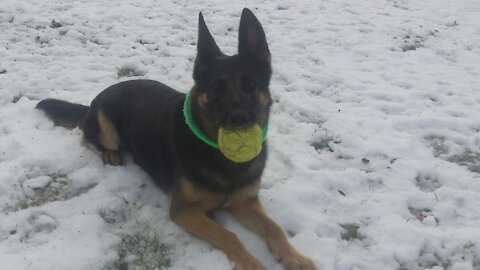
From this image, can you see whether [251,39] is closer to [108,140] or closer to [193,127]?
[193,127]

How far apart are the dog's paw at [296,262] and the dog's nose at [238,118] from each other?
3.38ft

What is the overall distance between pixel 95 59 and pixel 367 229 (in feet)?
15.3

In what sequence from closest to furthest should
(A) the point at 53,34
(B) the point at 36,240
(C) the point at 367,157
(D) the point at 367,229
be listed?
1. (B) the point at 36,240
2. (D) the point at 367,229
3. (C) the point at 367,157
4. (A) the point at 53,34

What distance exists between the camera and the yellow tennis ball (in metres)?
3.67

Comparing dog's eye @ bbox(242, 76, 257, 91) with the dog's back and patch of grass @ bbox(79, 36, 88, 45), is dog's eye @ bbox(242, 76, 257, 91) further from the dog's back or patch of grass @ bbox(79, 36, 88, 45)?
patch of grass @ bbox(79, 36, 88, 45)

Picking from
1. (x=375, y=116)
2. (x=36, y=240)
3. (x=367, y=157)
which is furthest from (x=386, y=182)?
(x=36, y=240)

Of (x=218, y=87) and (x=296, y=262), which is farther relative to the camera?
(x=218, y=87)

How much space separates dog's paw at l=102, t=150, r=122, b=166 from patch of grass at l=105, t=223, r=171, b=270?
3.50 feet

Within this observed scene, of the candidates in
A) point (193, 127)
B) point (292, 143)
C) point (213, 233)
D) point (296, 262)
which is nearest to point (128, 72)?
point (292, 143)

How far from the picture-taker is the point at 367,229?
4.05 metres

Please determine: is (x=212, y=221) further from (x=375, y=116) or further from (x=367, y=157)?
(x=375, y=116)

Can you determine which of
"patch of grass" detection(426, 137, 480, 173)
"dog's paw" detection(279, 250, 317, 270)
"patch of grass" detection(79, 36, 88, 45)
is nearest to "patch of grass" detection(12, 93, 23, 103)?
"patch of grass" detection(79, 36, 88, 45)

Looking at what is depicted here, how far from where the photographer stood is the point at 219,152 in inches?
155

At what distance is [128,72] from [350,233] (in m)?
4.00
